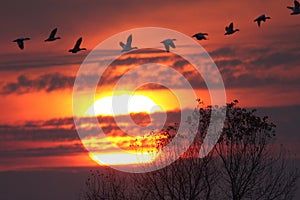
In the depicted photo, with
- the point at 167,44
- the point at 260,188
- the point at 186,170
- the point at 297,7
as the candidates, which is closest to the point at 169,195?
the point at 186,170

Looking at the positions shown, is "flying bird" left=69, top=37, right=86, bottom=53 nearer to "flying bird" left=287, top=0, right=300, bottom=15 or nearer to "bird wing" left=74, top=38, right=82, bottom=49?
"bird wing" left=74, top=38, right=82, bottom=49

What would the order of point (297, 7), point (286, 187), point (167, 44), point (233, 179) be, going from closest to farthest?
point (297, 7) < point (167, 44) < point (233, 179) < point (286, 187)

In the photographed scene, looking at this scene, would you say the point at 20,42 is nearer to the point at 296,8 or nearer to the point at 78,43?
the point at 78,43

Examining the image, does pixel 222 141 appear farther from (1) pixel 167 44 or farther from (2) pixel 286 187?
(1) pixel 167 44

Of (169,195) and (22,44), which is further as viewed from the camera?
(169,195)

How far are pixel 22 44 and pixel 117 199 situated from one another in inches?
767

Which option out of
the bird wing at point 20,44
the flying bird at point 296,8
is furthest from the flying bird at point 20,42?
the flying bird at point 296,8

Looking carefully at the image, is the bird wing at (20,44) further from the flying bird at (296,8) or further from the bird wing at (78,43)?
the flying bird at (296,8)

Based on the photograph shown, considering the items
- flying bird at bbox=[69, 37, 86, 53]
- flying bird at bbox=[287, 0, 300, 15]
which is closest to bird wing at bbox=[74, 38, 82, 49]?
flying bird at bbox=[69, 37, 86, 53]

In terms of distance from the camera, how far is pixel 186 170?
63.8 meters

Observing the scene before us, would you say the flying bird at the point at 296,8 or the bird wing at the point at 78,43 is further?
the bird wing at the point at 78,43

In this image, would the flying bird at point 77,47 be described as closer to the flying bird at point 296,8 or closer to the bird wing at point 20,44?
the bird wing at point 20,44

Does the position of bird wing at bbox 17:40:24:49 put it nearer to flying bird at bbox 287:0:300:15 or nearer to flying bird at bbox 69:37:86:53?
flying bird at bbox 69:37:86:53

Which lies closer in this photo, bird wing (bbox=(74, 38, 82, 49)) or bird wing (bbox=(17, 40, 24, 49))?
bird wing (bbox=(17, 40, 24, 49))
